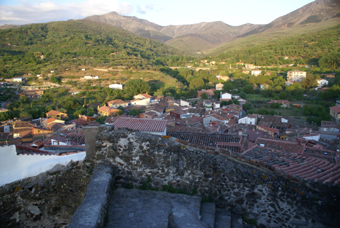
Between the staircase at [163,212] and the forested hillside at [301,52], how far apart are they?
56.7 m

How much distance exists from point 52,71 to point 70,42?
20990mm

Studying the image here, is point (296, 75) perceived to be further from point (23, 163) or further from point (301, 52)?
point (23, 163)

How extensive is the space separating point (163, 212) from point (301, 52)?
6789 centimetres

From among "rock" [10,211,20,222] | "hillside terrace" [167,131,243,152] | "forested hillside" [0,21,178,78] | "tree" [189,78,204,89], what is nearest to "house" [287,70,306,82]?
"tree" [189,78,204,89]

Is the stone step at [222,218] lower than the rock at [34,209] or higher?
higher

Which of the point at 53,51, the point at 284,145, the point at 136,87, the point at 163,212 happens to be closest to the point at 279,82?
the point at 136,87

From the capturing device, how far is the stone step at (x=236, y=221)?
3.45 metres

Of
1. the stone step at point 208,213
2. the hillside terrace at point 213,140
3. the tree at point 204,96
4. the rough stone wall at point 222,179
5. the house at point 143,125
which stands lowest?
the tree at point 204,96

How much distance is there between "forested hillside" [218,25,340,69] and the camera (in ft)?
163

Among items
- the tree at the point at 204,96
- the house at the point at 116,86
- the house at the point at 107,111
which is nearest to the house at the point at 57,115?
the house at the point at 107,111

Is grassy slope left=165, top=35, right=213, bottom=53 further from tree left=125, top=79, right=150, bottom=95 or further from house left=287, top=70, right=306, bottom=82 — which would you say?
tree left=125, top=79, right=150, bottom=95

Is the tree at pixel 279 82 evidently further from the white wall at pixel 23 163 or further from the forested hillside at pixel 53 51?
the white wall at pixel 23 163

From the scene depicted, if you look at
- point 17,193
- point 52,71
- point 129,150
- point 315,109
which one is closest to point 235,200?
point 129,150

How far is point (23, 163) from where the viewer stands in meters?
4.20
